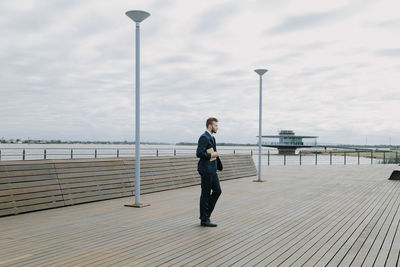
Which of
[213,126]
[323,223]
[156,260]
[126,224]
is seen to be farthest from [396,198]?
[156,260]

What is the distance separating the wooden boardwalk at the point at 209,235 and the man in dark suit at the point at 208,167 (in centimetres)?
33

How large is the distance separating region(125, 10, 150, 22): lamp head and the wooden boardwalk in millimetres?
3906

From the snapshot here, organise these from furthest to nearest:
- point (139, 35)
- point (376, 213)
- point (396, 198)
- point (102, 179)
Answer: point (396, 198) < point (102, 179) < point (139, 35) < point (376, 213)

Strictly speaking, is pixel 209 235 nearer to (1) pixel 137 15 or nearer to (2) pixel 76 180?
(2) pixel 76 180

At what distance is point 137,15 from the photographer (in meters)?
7.88

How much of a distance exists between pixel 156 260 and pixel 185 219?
2423 mm

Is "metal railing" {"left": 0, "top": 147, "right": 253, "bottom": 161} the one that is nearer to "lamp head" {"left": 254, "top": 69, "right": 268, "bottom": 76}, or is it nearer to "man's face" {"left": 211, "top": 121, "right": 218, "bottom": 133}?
"lamp head" {"left": 254, "top": 69, "right": 268, "bottom": 76}

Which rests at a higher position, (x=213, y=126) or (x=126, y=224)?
(x=213, y=126)

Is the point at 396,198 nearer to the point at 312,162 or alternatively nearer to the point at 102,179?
the point at 102,179

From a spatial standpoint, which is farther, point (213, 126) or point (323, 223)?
point (323, 223)

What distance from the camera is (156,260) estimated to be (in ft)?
14.0

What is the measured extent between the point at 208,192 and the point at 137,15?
4073mm

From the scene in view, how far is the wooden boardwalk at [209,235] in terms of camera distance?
4.34 m

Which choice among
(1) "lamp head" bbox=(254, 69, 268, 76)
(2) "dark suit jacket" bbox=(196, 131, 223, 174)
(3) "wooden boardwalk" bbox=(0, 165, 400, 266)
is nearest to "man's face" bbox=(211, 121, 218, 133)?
(2) "dark suit jacket" bbox=(196, 131, 223, 174)
